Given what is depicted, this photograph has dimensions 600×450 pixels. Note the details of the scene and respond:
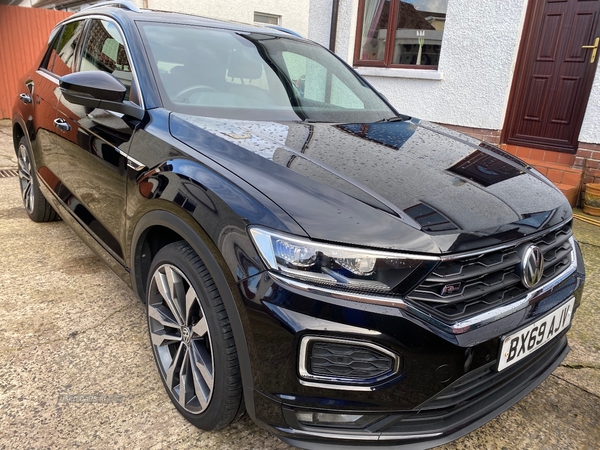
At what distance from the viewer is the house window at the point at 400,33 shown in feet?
20.2

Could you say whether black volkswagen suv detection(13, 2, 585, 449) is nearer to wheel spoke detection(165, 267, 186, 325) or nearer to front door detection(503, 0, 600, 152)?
wheel spoke detection(165, 267, 186, 325)

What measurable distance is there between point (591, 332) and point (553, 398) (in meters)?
0.76

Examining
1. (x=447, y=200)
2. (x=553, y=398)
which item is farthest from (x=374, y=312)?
(x=553, y=398)

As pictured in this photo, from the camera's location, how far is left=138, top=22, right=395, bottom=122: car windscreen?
223 centimetres

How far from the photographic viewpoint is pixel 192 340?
1.75 m

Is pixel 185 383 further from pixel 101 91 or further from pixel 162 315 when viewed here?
pixel 101 91

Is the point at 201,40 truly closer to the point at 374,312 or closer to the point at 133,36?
the point at 133,36

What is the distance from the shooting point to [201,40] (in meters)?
2.51

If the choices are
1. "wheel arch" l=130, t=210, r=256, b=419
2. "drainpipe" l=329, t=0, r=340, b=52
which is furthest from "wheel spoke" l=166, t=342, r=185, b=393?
"drainpipe" l=329, t=0, r=340, b=52

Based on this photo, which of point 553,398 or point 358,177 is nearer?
point 358,177

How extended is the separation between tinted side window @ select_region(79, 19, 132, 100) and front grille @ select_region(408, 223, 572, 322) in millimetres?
1660

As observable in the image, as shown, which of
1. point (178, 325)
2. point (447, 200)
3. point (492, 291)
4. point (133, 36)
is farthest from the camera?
point (133, 36)

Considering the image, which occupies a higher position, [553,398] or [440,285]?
[440,285]

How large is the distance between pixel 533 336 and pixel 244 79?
1.82 metres
